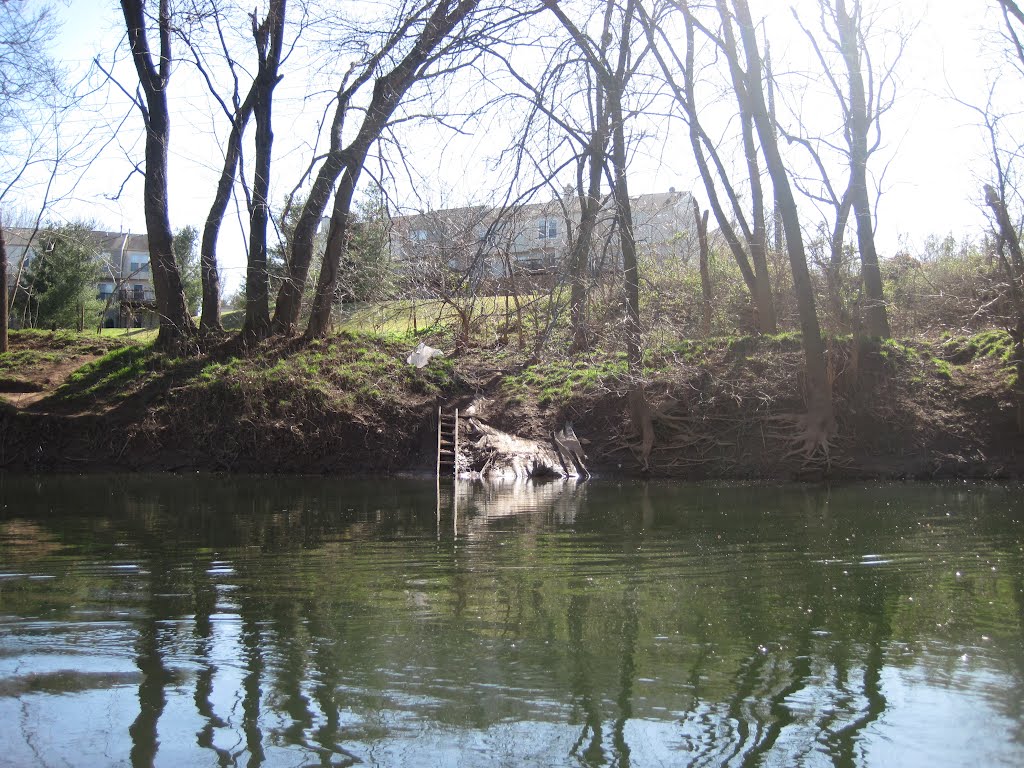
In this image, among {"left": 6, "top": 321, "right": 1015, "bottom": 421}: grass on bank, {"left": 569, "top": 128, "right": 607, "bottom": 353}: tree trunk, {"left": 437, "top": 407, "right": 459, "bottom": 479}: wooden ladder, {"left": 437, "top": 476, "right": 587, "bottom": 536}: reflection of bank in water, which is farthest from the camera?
{"left": 6, "top": 321, "right": 1015, "bottom": 421}: grass on bank

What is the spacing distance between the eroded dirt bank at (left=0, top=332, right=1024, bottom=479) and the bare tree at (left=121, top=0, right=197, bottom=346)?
1.11m

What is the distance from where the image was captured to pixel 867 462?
18078mm

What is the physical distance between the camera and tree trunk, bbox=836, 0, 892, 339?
2066 cm

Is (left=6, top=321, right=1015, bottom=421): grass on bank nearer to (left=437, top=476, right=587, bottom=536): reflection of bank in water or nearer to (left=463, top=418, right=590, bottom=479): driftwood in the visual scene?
(left=463, top=418, right=590, bottom=479): driftwood

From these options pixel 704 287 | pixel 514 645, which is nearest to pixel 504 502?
pixel 514 645

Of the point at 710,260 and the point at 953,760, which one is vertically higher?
the point at 710,260

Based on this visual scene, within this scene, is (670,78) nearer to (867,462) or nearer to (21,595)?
(21,595)

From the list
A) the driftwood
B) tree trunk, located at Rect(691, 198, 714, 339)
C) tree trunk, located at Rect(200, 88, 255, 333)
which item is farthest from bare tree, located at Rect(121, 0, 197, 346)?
tree trunk, located at Rect(691, 198, 714, 339)

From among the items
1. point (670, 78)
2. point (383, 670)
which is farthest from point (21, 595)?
point (670, 78)

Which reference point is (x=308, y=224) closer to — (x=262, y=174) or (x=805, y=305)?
(x=262, y=174)

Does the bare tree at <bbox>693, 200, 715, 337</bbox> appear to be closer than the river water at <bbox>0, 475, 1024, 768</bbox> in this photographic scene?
No

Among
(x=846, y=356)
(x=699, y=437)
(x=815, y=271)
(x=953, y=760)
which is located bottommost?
(x=953, y=760)

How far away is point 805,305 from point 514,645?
14203 mm

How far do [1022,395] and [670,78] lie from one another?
11154mm
